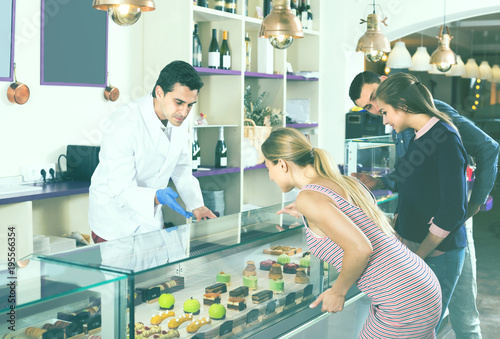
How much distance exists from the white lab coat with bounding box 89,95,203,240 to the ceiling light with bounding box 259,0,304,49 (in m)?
0.68

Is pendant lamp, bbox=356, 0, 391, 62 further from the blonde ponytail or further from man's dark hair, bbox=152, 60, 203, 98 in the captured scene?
the blonde ponytail

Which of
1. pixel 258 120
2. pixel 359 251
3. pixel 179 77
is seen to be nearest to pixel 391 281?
pixel 359 251

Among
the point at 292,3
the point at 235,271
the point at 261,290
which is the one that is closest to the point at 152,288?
the point at 235,271

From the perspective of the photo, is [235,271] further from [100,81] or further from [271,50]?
[271,50]

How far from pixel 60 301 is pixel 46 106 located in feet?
7.93

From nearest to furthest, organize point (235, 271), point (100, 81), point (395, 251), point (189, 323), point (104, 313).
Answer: point (104, 313)
point (395, 251)
point (189, 323)
point (235, 271)
point (100, 81)

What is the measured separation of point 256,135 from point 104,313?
3.39 meters

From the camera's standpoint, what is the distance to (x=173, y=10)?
410cm

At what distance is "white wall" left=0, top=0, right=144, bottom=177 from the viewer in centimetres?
346

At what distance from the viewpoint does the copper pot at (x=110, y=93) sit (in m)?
4.00

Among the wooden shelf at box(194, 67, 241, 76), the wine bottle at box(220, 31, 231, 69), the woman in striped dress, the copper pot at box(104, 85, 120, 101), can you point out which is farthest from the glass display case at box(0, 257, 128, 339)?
the wine bottle at box(220, 31, 231, 69)

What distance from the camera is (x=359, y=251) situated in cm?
165

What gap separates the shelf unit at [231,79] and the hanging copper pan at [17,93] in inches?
39.9

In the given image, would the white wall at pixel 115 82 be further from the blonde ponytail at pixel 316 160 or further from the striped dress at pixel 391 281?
the striped dress at pixel 391 281
